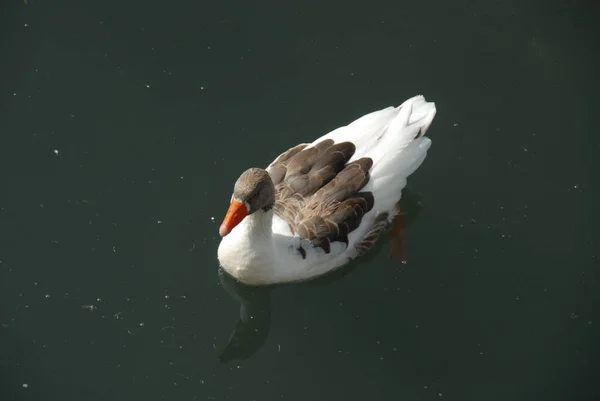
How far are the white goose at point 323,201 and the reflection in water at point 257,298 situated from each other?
193mm

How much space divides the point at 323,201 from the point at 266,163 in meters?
1.14

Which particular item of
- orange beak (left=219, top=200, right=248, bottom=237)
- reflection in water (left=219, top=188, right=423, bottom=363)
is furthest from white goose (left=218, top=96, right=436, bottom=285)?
reflection in water (left=219, top=188, right=423, bottom=363)

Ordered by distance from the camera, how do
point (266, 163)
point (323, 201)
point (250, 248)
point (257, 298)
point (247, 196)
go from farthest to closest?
1. point (266, 163)
2. point (257, 298)
3. point (323, 201)
4. point (250, 248)
5. point (247, 196)

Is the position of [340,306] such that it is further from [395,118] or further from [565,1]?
[565,1]

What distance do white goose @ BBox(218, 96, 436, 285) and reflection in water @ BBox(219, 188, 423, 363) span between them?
0.19m

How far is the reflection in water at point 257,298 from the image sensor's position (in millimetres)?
6812

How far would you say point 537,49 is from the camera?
28.9ft

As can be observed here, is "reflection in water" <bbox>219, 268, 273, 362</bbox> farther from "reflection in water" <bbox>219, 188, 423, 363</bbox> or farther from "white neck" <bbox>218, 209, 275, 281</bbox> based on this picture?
"white neck" <bbox>218, 209, 275, 281</bbox>

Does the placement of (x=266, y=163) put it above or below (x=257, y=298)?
above

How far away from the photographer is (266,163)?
25.2ft

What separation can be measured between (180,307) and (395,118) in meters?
2.46

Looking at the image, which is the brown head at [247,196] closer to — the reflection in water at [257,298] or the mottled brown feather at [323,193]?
the mottled brown feather at [323,193]

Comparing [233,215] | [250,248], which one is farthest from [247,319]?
[233,215]

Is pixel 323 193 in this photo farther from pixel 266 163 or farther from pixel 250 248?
pixel 266 163
